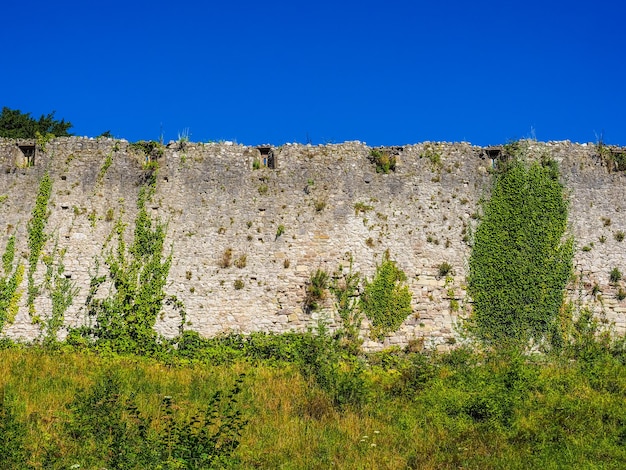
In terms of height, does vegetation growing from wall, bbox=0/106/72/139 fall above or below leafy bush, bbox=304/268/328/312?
above

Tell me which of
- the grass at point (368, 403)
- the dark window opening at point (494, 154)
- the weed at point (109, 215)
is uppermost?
the dark window opening at point (494, 154)

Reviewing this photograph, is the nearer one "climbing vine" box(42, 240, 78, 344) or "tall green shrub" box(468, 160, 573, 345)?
"tall green shrub" box(468, 160, 573, 345)

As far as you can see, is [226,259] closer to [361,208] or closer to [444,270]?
[361,208]

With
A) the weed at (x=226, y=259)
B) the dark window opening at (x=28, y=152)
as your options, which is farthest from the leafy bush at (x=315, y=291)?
the dark window opening at (x=28, y=152)

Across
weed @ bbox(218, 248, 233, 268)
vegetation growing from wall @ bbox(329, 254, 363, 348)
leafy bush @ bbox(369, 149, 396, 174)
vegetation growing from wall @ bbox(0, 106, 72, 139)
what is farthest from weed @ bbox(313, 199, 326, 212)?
vegetation growing from wall @ bbox(0, 106, 72, 139)

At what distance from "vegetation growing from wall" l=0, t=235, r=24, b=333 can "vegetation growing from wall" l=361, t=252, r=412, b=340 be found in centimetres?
945

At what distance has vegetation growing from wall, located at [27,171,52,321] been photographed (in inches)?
734

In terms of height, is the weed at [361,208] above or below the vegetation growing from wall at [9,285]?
above

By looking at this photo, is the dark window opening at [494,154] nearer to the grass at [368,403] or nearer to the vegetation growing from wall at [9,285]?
the grass at [368,403]

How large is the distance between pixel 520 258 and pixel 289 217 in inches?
251

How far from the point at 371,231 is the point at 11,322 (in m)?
10.1

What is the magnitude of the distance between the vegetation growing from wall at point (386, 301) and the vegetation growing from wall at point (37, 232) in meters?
9.02

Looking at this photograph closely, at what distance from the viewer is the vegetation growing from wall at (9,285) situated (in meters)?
18.5

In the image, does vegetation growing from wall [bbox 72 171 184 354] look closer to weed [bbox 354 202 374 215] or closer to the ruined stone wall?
the ruined stone wall
